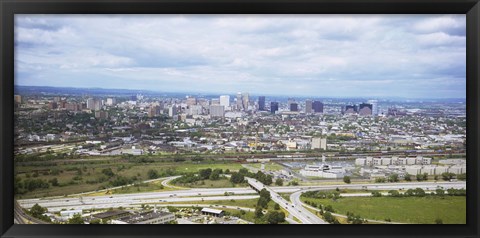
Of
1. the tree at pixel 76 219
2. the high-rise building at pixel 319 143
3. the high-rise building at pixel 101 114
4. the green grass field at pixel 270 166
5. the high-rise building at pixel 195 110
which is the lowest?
the tree at pixel 76 219

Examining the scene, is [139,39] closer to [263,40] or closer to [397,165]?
[263,40]

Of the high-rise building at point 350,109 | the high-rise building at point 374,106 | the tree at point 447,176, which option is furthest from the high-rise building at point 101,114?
the tree at point 447,176

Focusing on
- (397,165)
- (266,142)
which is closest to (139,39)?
(266,142)

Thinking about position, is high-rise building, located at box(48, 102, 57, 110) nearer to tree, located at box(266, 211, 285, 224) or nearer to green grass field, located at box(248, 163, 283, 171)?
green grass field, located at box(248, 163, 283, 171)

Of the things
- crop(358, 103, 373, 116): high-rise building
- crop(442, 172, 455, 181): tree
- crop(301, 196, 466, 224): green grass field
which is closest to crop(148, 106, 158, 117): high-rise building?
crop(301, 196, 466, 224): green grass field

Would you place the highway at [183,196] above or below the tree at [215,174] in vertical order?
below

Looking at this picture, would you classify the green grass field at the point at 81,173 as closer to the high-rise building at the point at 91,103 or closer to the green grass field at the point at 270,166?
the green grass field at the point at 270,166

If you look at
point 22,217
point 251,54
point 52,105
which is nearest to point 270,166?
point 251,54

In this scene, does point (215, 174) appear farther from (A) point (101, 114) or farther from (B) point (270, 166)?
(A) point (101, 114)
